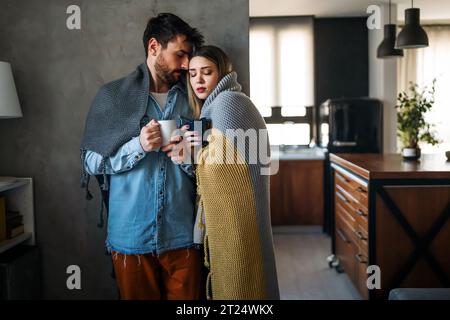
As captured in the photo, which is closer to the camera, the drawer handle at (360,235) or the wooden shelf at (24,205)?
the wooden shelf at (24,205)

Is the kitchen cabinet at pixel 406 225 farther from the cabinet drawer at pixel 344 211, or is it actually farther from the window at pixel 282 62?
the window at pixel 282 62

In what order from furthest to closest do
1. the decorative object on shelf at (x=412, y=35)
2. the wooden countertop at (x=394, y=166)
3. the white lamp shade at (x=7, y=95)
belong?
Result: the decorative object on shelf at (x=412, y=35)
the wooden countertop at (x=394, y=166)
the white lamp shade at (x=7, y=95)

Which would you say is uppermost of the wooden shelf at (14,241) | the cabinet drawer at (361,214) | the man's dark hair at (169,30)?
the man's dark hair at (169,30)

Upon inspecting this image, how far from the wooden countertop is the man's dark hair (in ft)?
4.54

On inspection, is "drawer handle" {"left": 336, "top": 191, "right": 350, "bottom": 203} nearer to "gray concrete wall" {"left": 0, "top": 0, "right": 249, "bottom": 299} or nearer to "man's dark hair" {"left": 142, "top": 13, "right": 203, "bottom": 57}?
"gray concrete wall" {"left": 0, "top": 0, "right": 249, "bottom": 299}

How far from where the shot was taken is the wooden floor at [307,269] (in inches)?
126

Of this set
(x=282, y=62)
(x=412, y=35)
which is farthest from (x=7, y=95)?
(x=282, y=62)

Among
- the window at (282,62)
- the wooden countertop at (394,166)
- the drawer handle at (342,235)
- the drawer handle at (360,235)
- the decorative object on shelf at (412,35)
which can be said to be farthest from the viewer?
the window at (282,62)

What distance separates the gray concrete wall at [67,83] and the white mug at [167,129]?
48 cm

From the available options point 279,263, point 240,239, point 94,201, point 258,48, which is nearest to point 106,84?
point 94,201

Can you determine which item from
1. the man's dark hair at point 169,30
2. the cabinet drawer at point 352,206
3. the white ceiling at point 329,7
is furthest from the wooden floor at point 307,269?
the white ceiling at point 329,7

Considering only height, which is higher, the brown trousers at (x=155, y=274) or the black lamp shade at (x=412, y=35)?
the black lamp shade at (x=412, y=35)

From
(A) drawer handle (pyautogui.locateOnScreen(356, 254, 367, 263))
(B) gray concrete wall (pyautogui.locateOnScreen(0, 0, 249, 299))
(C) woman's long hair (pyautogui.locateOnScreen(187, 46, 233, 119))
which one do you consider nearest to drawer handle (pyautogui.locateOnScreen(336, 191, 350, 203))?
(A) drawer handle (pyautogui.locateOnScreen(356, 254, 367, 263))

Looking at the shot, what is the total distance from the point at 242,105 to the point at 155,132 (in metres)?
0.31
